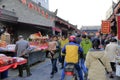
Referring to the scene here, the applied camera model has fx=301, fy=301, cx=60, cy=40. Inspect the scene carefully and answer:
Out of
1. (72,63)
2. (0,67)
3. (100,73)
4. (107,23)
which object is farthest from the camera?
(107,23)

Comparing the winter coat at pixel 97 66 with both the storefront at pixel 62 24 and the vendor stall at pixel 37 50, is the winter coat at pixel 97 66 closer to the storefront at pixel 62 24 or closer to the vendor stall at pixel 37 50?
the vendor stall at pixel 37 50

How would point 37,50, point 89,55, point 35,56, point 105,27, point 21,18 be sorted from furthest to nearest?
point 105,27
point 21,18
point 37,50
point 35,56
point 89,55

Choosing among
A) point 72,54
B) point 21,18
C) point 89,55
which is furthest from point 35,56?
point 89,55

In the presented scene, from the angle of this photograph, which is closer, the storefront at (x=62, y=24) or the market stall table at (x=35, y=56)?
the market stall table at (x=35, y=56)

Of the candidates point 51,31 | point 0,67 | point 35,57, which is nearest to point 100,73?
point 0,67

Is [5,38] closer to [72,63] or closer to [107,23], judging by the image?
[72,63]

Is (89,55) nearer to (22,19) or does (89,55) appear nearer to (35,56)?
(35,56)

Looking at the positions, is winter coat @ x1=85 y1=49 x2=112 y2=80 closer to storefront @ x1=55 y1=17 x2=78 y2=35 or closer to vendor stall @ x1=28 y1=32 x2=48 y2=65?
vendor stall @ x1=28 y1=32 x2=48 y2=65

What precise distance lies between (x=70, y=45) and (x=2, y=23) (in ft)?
37.5

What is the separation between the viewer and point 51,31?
30047 mm

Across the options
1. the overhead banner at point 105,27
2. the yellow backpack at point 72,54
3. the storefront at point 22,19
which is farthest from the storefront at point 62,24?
the yellow backpack at point 72,54

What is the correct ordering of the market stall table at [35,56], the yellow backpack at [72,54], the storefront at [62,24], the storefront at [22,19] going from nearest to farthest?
1. the yellow backpack at [72,54]
2. the market stall table at [35,56]
3. the storefront at [22,19]
4. the storefront at [62,24]

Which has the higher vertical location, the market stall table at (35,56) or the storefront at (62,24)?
the storefront at (62,24)

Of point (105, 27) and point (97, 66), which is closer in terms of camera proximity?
point (97, 66)
